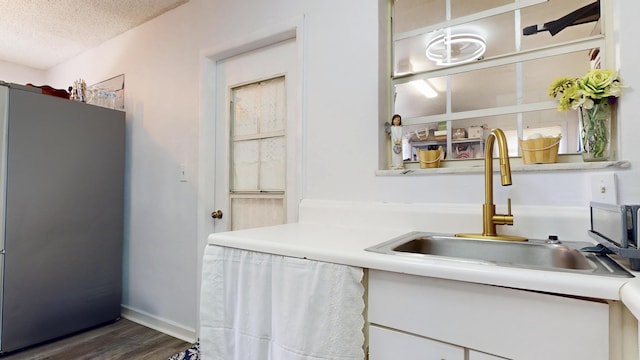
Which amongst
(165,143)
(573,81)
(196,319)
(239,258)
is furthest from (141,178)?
(573,81)

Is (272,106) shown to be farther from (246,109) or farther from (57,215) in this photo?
(57,215)

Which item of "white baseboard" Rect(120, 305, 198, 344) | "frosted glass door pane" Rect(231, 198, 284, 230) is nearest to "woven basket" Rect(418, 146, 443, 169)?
"frosted glass door pane" Rect(231, 198, 284, 230)

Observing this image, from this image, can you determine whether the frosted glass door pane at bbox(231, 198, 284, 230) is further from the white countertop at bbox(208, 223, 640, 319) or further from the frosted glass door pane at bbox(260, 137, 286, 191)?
the white countertop at bbox(208, 223, 640, 319)

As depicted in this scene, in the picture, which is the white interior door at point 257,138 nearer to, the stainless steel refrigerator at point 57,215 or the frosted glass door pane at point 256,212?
the frosted glass door pane at point 256,212

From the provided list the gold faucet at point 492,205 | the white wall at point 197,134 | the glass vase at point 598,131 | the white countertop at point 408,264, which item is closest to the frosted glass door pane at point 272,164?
the white wall at point 197,134

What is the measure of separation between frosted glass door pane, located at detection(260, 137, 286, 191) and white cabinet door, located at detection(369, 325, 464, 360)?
118 centimetres

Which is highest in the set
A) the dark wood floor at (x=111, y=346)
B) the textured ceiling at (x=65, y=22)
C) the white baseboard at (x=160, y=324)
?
the textured ceiling at (x=65, y=22)

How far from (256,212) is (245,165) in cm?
31

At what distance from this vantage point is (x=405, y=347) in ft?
2.68

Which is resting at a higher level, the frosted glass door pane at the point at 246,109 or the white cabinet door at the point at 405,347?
the frosted glass door pane at the point at 246,109

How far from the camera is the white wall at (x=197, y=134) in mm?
1161

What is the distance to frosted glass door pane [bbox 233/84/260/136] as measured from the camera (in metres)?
2.06

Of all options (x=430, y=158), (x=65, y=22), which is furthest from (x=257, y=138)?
(x=65, y=22)

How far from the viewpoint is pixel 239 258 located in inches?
43.6
